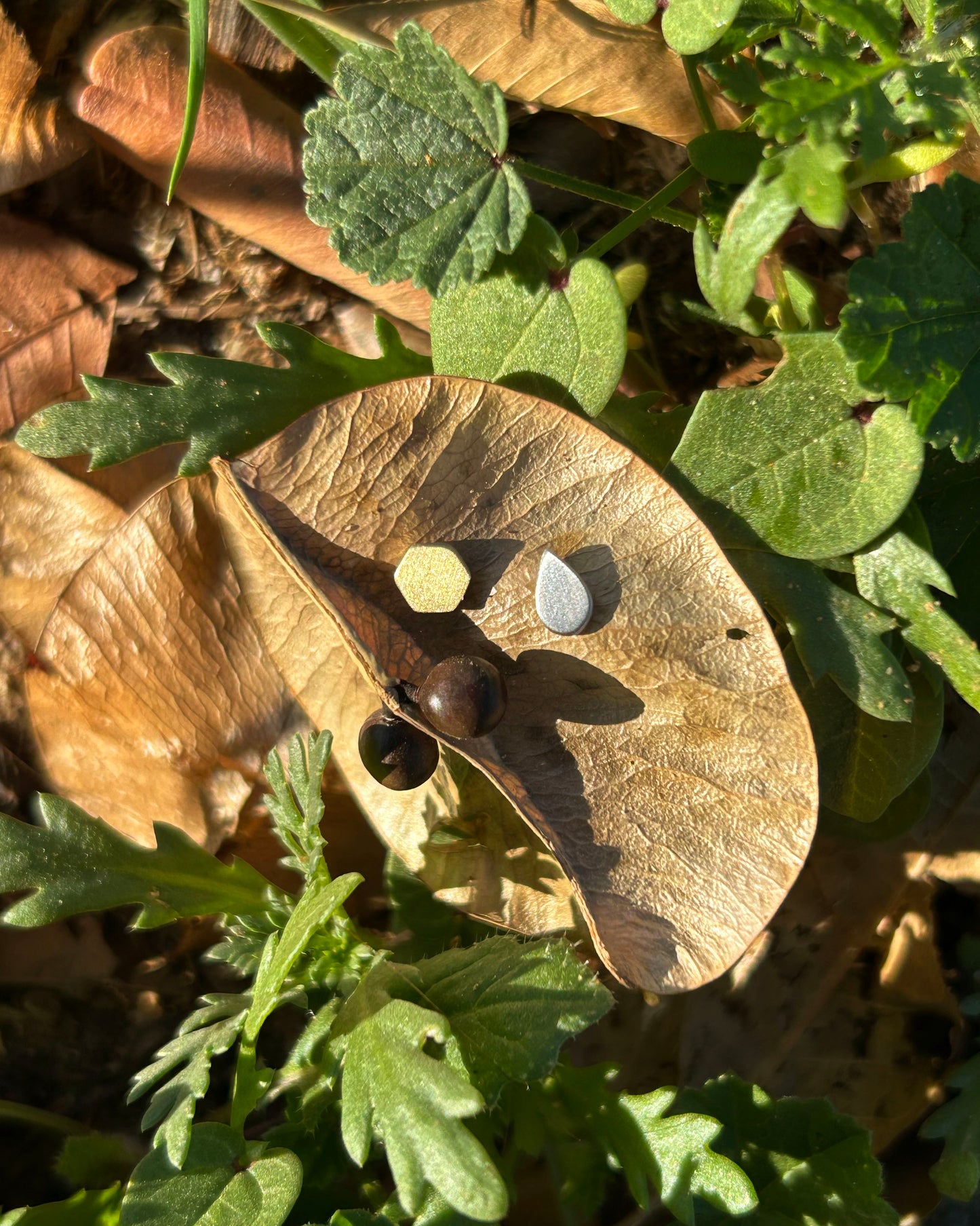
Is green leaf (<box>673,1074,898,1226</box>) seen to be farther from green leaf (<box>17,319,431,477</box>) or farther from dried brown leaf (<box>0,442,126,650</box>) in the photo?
dried brown leaf (<box>0,442,126,650</box>)

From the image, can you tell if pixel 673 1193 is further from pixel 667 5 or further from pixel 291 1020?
pixel 667 5

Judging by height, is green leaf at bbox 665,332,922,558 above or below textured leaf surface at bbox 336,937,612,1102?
above

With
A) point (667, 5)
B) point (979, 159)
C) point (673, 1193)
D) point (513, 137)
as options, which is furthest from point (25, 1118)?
point (979, 159)

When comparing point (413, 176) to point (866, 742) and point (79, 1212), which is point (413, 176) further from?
point (79, 1212)

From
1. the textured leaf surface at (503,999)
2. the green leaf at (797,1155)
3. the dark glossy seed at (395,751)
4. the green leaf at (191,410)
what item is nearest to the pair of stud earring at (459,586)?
the dark glossy seed at (395,751)

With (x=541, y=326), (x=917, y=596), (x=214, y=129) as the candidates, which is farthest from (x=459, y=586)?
(x=214, y=129)

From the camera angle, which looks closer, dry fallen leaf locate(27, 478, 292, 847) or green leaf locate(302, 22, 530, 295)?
green leaf locate(302, 22, 530, 295)

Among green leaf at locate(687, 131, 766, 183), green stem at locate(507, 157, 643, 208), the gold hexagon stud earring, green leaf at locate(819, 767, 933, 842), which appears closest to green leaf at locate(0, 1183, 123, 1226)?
the gold hexagon stud earring
